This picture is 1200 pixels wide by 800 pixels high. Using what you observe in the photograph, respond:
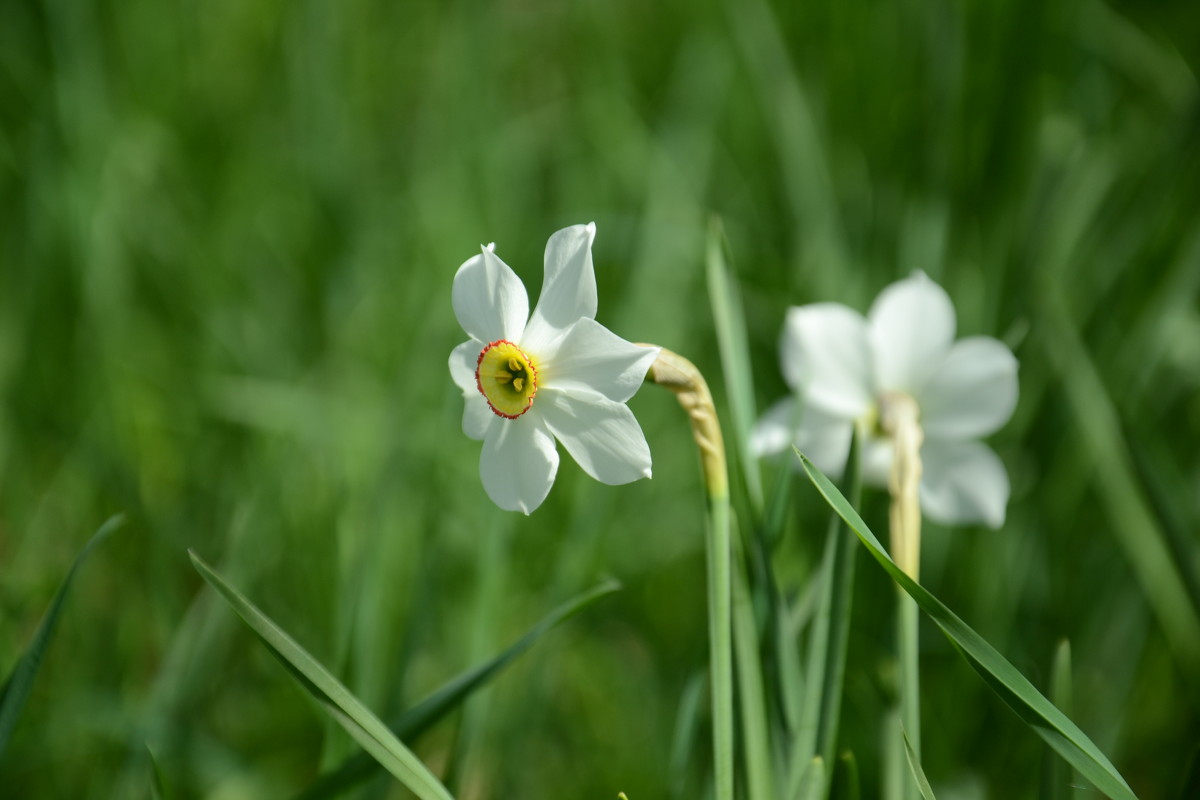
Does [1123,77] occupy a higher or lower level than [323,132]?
higher

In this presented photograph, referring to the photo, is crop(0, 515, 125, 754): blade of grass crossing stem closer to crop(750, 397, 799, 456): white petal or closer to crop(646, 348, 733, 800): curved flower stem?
crop(646, 348, 733, 800): curved flower stem

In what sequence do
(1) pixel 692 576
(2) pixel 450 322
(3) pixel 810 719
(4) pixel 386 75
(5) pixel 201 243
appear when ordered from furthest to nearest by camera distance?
(4) pixel 386 75 → (5) pixel 201 243 → (2) pixel 450 322 → (1) pixel 692 576 → (3) pixel 810 719

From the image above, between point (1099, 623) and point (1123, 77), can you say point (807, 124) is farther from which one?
point (1099, 623)

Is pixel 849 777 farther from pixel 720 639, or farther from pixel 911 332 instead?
pixel 911 332

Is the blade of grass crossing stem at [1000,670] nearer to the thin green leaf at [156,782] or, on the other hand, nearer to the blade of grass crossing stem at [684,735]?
the blade of grass crossing stem at [684,735]

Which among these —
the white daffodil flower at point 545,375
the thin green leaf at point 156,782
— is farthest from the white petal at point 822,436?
the thin green leaf at point 156,782

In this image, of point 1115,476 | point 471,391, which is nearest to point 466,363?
point 471,391

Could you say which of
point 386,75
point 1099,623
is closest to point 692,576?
point 1099,623
